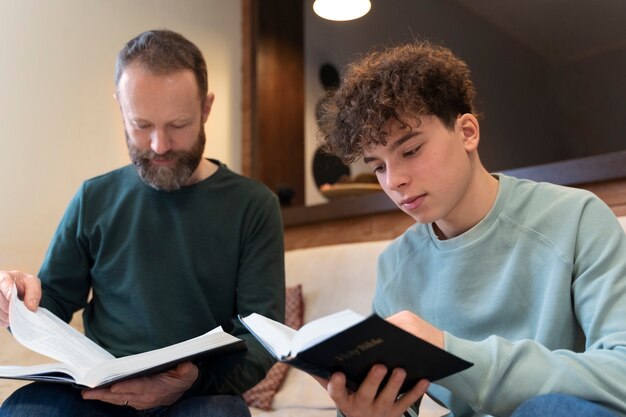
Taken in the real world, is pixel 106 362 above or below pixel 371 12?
below

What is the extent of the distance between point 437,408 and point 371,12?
153 cm

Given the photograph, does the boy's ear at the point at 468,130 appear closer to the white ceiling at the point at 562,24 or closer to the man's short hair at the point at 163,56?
the man's short hair at the point at 163,56

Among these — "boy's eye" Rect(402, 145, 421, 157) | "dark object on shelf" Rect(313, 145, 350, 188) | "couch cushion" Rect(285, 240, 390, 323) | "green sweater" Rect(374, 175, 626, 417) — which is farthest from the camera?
"dark object on shelf" Rect(313, 145, 350, 188)

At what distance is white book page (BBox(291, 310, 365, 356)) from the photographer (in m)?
0.68

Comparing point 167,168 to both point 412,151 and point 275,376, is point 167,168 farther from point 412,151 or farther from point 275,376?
point 275,376

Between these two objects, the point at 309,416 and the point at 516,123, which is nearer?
the point at 309,416

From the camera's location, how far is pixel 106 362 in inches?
36.9

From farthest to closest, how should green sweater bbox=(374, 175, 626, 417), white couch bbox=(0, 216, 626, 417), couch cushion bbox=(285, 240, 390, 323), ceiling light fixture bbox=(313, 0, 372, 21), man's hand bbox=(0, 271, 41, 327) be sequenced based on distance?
ceiling light fixture bbox=(313, 0, 372, 21), couch cushion bbox=(285, 240, 390, 323), white couch bbox=(0, 216, 626, 417), man's hand bbox=(0, 271, 41, 327), green sweater bbox=(374, 175, 626, 417)

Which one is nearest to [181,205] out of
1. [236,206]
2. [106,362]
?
[236,206]

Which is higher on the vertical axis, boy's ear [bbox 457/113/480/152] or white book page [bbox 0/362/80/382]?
boy's ear [bbox 457/113/480/152]

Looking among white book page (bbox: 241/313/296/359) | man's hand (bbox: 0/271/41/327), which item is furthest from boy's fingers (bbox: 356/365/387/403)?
man's hand (bbox: 0/271/41/327)

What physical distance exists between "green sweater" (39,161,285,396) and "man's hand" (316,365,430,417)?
0.46 m

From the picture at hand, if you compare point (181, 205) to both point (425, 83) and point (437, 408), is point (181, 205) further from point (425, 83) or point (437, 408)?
point (437, 408)

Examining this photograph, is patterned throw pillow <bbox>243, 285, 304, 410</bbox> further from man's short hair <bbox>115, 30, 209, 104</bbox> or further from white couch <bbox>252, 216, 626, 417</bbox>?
man's short hair <bbox>115, 30, 209, 104</bbox>
